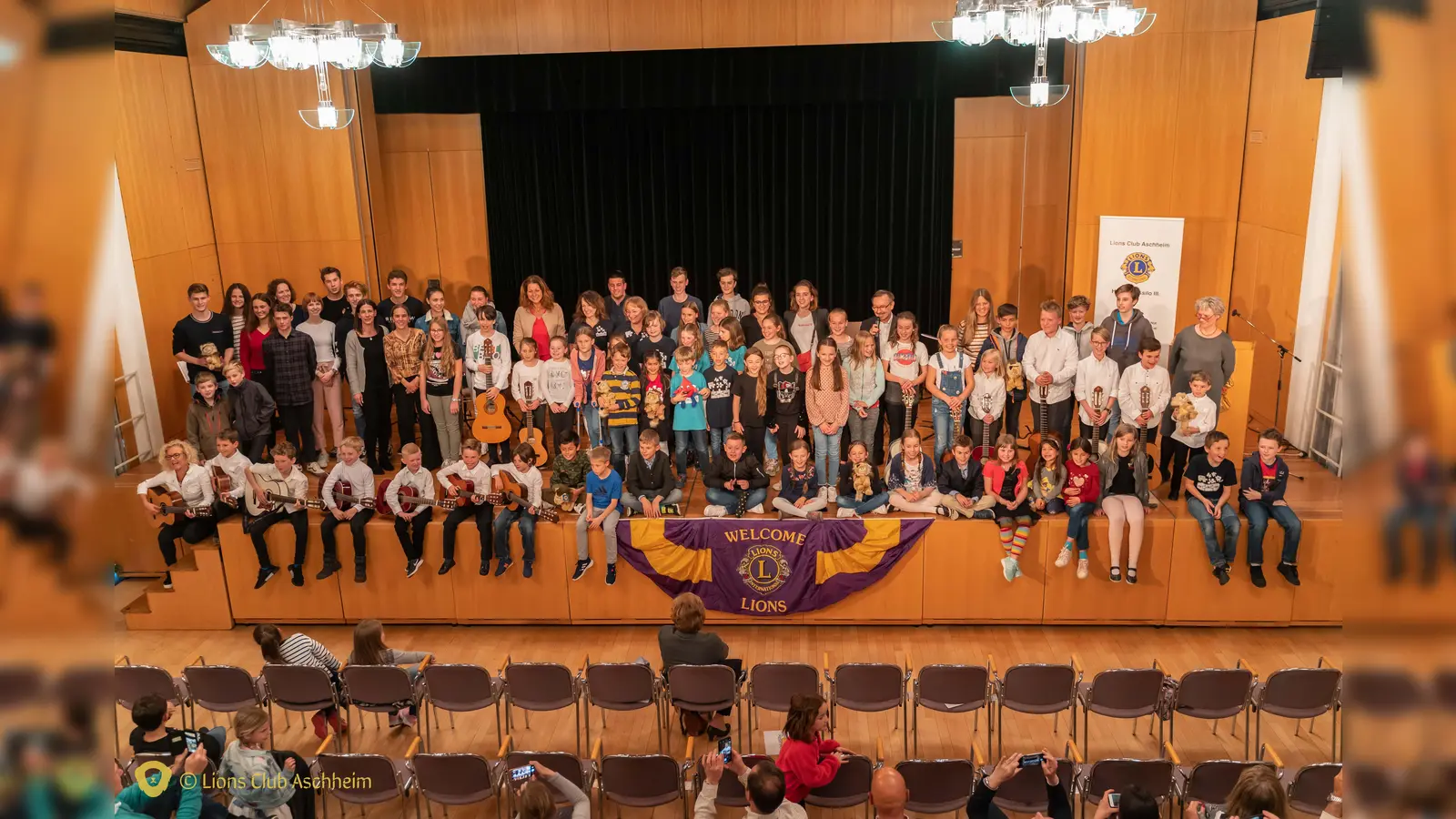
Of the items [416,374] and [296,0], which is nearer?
[416,374]

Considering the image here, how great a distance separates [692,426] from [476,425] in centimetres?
189

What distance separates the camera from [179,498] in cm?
793

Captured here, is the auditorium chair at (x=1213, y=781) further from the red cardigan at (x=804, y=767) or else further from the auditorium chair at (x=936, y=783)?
the red cardigan at (x=804, y=767)

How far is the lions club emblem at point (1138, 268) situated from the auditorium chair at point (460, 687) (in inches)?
278

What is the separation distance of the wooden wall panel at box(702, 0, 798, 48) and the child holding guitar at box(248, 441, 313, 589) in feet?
19.3

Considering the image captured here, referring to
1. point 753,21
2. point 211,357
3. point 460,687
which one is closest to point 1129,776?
point 460,687

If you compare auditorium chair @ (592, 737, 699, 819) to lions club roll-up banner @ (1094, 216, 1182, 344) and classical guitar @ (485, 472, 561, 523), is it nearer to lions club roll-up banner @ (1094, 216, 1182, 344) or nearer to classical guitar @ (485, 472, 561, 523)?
classical guitar @ (485, 472, 561, 523)

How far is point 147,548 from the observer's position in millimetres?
Result: 8688

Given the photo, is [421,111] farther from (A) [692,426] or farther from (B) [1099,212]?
(B) [1099,212]

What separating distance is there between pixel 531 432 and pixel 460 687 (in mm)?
2768

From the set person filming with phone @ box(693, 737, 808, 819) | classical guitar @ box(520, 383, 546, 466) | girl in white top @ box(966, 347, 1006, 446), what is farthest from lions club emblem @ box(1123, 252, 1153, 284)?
person filming with phone @ box(693, 737, 808, 819)

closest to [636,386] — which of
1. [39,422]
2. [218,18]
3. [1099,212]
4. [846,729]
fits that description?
[846,729]

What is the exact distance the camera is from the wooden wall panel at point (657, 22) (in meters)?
10.5

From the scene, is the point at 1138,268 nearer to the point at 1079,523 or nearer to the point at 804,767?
the point at 1079,523
